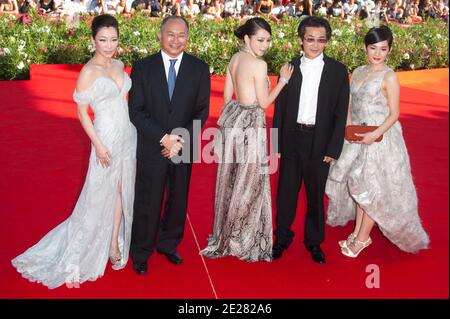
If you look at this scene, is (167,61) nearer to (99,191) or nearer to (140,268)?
(99,191)

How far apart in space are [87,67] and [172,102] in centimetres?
59

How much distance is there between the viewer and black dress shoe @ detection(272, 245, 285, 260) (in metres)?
4.48


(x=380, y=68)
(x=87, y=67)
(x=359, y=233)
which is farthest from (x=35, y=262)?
(x=380, y=68)

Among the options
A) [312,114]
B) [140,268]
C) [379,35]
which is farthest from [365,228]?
[140,268]

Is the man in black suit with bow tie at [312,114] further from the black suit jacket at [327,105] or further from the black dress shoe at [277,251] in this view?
the black dress shoe at [277,251]

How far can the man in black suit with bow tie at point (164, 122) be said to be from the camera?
3.94m

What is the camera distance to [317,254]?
446 cm

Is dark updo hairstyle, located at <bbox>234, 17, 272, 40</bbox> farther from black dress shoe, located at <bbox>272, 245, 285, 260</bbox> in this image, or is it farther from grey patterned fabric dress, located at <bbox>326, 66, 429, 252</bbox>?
black dress shoe, located at <bbox>272, 245, 285, 260</bbox>

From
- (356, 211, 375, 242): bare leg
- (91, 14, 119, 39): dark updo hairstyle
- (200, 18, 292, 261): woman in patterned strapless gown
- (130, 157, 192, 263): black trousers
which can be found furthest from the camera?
(356, 211, 375, 242): bare leg

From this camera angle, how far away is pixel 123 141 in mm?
4035

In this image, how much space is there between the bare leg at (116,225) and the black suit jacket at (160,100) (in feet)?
1.13

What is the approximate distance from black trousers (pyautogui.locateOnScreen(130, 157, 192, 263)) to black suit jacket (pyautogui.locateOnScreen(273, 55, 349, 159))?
832 mm

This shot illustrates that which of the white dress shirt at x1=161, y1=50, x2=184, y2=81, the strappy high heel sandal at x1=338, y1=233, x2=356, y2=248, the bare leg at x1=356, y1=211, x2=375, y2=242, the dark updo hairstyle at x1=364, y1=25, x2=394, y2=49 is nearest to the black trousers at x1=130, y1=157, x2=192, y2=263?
the white dress shirt at x1=161, y1=50, x2=184, y2=81

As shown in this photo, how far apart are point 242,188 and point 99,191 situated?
0.99 m
